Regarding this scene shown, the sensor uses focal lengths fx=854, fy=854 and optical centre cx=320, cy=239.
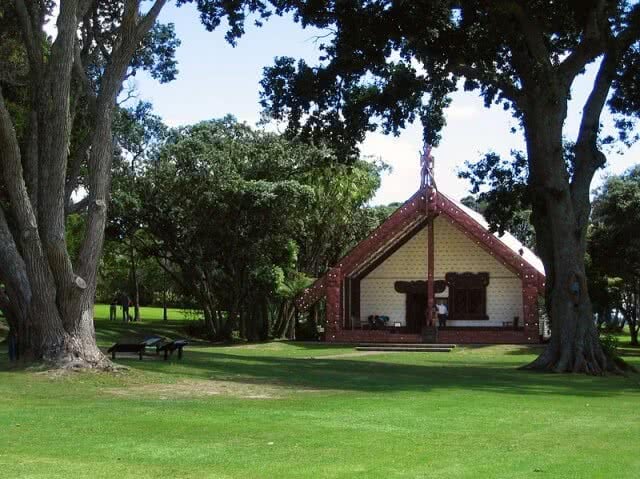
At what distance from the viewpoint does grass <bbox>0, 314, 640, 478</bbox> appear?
7637 millimetres

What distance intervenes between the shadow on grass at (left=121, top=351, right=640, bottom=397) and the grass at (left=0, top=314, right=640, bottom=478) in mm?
77

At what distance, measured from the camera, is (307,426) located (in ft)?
33.6

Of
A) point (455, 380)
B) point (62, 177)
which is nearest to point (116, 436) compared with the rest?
point (62, 177)

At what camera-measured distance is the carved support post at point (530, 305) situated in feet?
125

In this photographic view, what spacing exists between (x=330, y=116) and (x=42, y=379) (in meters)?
12.4

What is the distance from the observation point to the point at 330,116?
25.0 metres

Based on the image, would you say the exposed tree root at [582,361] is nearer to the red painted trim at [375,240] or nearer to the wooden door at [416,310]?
the red painted trim at [375,240]

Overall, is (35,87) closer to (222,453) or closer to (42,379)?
(42,379)

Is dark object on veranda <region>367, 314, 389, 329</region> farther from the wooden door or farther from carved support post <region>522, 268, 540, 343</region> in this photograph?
carved support post <region>522, 268, 540, 343</region>

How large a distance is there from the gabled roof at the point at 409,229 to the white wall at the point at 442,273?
1.53m

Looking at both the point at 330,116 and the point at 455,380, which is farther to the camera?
the point at 330,116

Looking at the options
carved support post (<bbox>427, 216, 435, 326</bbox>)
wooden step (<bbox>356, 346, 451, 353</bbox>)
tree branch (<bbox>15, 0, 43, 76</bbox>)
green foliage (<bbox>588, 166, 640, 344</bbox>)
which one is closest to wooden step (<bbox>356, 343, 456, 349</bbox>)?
wooden step (<bbox>356, 346, 451, 353</bbox>)

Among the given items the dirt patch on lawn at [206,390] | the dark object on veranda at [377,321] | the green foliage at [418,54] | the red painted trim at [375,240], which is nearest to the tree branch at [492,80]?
the green foliage at [418,54]

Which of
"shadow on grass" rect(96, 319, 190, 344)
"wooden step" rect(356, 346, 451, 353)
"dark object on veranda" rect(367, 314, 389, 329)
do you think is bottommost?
"wooden step" rect(356, 346, 451, 353)
